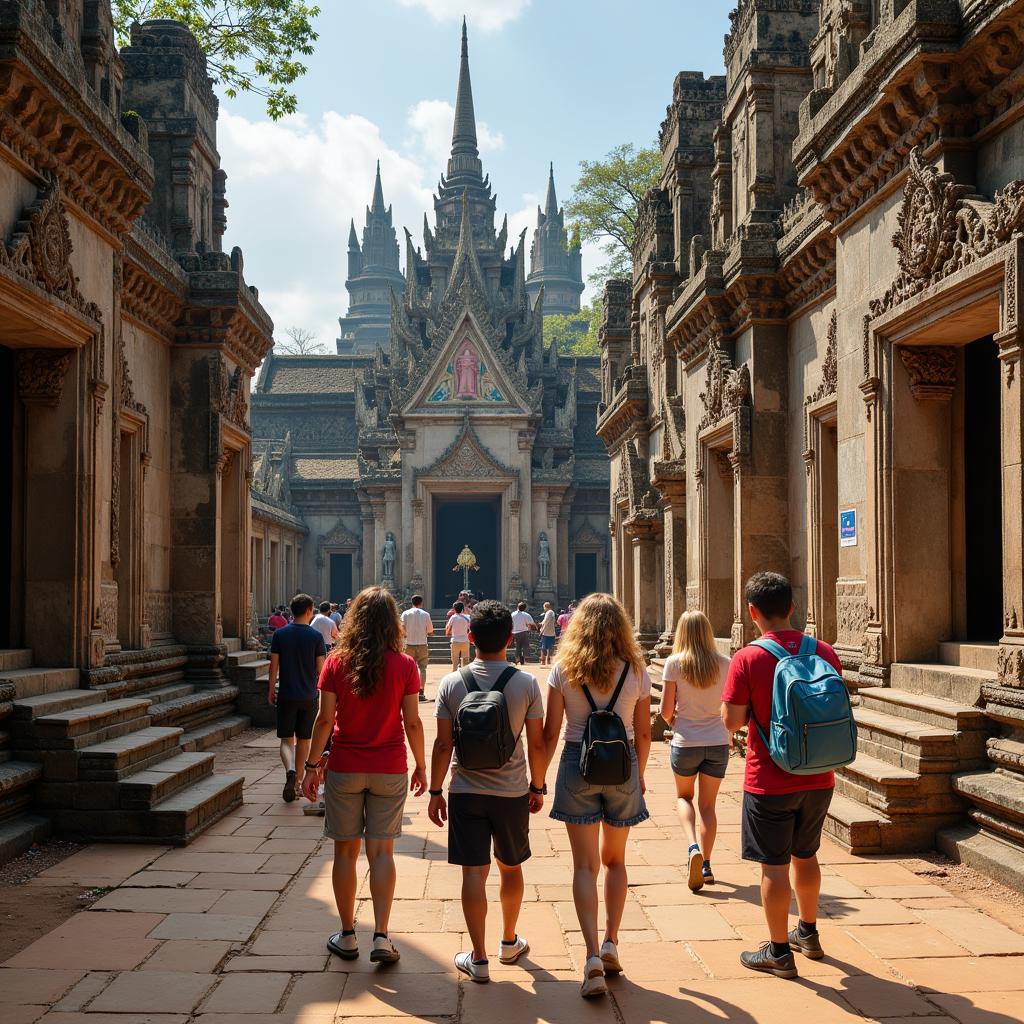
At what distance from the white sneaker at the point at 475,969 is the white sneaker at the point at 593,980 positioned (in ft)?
1.48

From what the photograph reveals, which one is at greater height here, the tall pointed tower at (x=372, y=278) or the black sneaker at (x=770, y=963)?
the tall pointed tower at (x=372, y=278)

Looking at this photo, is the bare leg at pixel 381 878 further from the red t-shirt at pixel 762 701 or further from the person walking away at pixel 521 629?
the person walking away at pixel 521 629

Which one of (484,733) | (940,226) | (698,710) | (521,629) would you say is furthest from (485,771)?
(521,629)

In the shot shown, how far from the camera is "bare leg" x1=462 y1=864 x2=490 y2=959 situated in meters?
4.91

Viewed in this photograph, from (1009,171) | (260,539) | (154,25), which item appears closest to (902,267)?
(1009,171)

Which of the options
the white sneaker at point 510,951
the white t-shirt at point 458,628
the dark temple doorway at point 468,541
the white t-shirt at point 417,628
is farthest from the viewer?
the dark temple doorway at point 468,541

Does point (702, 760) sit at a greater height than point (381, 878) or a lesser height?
greater

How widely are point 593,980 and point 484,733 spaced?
3.62 feet

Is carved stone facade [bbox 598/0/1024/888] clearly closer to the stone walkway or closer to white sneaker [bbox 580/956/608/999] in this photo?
the stone walkway

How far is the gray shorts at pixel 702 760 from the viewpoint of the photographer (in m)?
6.89

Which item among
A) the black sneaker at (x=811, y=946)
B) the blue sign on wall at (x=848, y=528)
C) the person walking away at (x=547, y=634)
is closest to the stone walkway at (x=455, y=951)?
the black sneaker at (x=811, y=946)

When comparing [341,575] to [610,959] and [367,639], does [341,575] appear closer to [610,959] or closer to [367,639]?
[367,639]

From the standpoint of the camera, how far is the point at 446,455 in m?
35.3

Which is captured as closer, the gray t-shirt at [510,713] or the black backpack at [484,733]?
the black backpack at [484,733]
